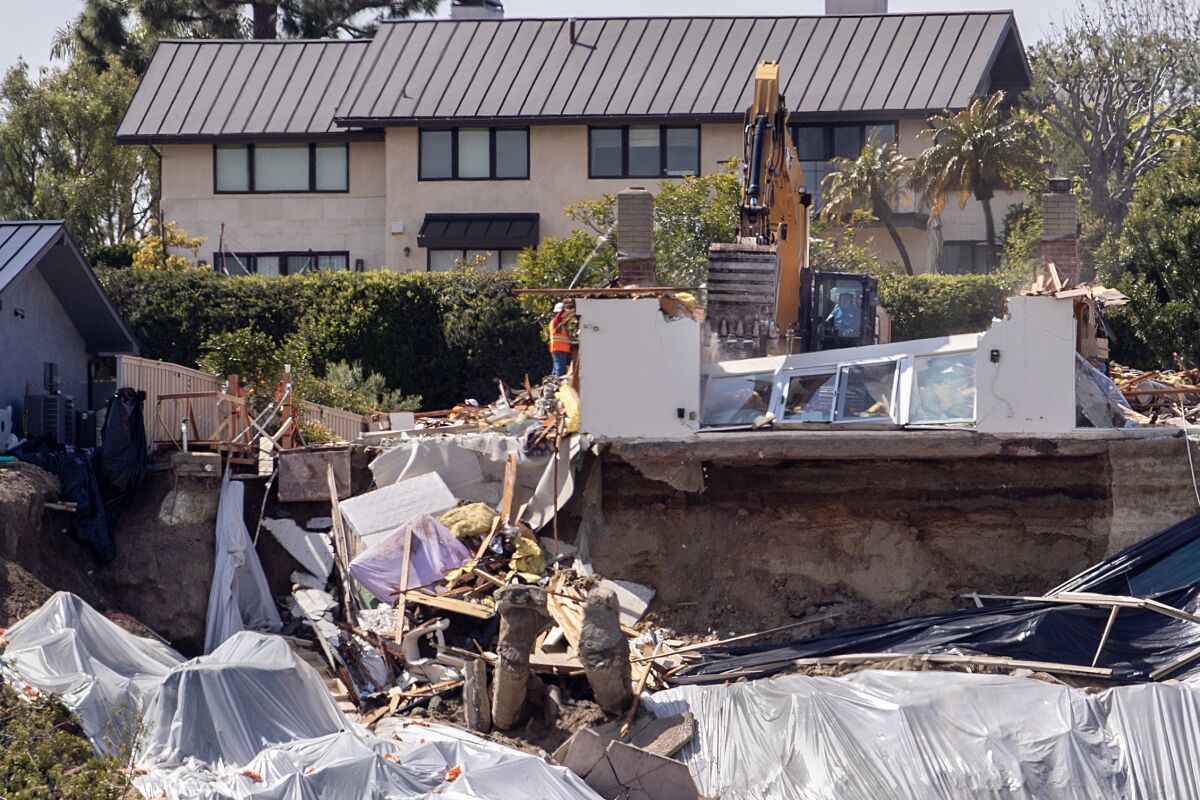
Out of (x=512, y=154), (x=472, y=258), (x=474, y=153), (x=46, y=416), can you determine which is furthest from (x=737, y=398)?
(x=474, y=153)

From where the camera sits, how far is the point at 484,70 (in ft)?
126

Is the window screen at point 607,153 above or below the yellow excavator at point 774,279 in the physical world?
above

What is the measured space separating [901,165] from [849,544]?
1635cm

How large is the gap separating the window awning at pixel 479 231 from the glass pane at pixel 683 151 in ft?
9.90

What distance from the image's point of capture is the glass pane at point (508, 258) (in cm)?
3716

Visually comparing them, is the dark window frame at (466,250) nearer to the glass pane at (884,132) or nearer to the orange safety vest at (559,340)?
the glass pane at (884,132)

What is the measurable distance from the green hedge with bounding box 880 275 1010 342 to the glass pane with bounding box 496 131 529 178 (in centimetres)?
869

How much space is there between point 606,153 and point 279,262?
7.35 metres

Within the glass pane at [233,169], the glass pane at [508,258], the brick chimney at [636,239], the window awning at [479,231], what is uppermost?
the glass pane at [233,169]

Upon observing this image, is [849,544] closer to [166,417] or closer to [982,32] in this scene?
[166,417]

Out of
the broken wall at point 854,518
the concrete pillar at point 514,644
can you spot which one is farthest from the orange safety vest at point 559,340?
the concrete pillar at point 514,644

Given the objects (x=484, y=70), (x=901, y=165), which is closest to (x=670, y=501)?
(x=901, y=165)

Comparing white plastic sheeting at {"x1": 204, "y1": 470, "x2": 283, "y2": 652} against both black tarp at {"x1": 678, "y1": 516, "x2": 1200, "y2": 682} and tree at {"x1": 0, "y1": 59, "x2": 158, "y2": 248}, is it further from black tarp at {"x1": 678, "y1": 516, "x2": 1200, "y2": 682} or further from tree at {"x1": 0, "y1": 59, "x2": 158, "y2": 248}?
tree at {"x1": 0, "y1": 59, "x2": 158, "y2": 248}

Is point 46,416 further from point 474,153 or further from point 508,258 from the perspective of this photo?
point 474,153
